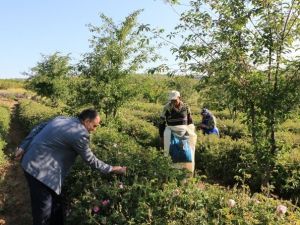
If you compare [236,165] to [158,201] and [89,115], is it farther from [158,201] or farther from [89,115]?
[158,201]

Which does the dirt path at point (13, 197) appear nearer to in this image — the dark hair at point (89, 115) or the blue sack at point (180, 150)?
the dark hair at point (89, 115)

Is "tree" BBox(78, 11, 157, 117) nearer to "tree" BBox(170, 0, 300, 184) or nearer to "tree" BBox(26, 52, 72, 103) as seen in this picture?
"tree" BBox(170, 0, 300, 184)

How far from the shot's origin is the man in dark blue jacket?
494 centimetres

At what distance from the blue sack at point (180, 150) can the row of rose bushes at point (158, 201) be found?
1870mm

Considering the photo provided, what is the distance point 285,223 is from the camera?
11.9 ft

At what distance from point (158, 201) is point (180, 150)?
3.32 m

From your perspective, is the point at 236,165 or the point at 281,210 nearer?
the point at 281,210

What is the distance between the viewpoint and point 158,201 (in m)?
4.40

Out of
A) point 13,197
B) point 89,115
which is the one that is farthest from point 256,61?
point 13,197

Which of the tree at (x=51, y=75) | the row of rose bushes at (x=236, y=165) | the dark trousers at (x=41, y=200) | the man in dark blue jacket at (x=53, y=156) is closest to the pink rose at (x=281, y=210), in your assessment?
the man in dark blue jacket at (x=53, y=156)

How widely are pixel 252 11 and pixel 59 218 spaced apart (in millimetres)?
3653

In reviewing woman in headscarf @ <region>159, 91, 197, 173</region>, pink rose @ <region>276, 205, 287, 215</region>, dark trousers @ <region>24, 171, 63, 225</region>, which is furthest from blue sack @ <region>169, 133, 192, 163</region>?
pink rose @ <region>276, 205, 287, 215</region>

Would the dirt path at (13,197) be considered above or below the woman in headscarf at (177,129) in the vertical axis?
below

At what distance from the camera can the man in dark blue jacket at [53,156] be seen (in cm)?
494
